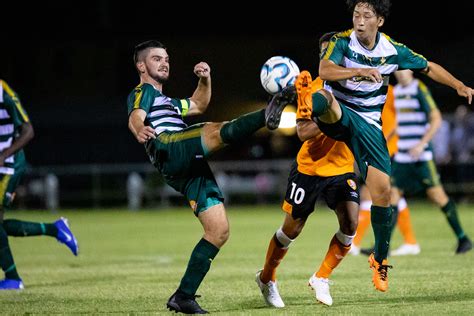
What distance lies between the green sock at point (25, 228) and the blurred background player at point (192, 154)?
3.26 metres

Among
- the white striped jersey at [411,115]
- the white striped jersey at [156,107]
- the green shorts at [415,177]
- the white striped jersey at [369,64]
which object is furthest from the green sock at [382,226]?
the white striped jersey at [411,115]

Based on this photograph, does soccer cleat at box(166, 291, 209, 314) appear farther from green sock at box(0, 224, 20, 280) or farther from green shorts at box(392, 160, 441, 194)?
green shorts at box(392, 160, 441, 194)

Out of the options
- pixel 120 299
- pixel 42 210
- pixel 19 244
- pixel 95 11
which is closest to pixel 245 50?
pixel 95 11

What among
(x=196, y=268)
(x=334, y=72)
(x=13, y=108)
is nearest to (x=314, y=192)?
(x=334, y=72)

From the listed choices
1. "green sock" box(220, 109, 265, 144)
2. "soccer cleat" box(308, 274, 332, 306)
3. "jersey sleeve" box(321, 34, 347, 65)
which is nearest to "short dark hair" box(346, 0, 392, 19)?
"jersey sleeve" box(321, 34, 347, 65)

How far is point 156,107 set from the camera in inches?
285

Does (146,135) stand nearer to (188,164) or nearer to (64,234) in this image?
(188,164)

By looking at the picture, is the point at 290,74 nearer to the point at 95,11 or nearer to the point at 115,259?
the point at 115,259

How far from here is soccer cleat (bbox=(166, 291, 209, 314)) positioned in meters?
6.72

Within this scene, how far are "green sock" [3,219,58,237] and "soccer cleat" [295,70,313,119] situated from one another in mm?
4117

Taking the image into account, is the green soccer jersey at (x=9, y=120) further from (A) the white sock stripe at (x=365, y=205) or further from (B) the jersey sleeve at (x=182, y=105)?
(A) the white sock stripe at (x=365, y=205)

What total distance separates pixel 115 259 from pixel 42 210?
14.0 meters

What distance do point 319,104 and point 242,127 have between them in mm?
743

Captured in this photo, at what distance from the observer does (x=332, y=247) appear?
25.0 feet
